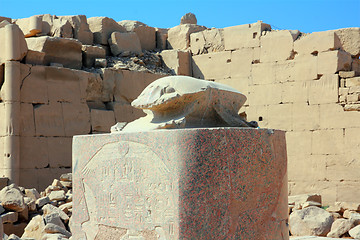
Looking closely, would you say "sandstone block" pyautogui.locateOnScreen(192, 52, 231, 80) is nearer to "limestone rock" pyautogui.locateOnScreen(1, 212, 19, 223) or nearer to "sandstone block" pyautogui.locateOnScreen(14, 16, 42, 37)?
"sandstone block" pyautogui.locateOnScreen(14, 16, 42, 37)

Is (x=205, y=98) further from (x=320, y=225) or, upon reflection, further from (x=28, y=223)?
(x=28, y=223)

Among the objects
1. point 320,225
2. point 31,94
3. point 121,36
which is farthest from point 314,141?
point 31,94

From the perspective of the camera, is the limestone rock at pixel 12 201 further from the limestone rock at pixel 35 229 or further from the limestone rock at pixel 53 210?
the limestone rock at pixel 35 229

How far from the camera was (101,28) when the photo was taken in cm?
1095

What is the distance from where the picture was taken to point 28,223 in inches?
269

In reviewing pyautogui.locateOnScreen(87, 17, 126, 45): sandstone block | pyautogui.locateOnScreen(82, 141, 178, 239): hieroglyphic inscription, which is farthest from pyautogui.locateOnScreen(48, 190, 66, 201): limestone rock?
pyautogui.locateOnScreen(87, 17, 126, 45): sandstone block

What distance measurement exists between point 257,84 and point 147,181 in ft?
25.0

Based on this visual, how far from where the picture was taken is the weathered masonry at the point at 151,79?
8.83 m

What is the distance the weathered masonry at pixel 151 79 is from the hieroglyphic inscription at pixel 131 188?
17.4ft

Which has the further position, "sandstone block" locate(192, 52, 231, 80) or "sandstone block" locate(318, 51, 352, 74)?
"sandstone block" locate(192, 52, 231, 80)

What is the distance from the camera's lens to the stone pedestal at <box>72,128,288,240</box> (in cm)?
321

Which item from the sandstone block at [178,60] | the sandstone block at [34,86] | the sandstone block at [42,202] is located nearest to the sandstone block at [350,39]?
the sandstone block at [178,60]

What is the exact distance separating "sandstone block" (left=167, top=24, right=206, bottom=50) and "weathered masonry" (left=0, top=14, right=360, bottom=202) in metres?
0.42

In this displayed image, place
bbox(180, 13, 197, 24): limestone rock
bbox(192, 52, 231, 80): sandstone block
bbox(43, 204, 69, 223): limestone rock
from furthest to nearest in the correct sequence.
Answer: bbox(180, 13, 197, 24): limestone rock
bbox(192, 52, 231, 80): sandstone block
bbox(43, 204, 69, 223): limestone rock
